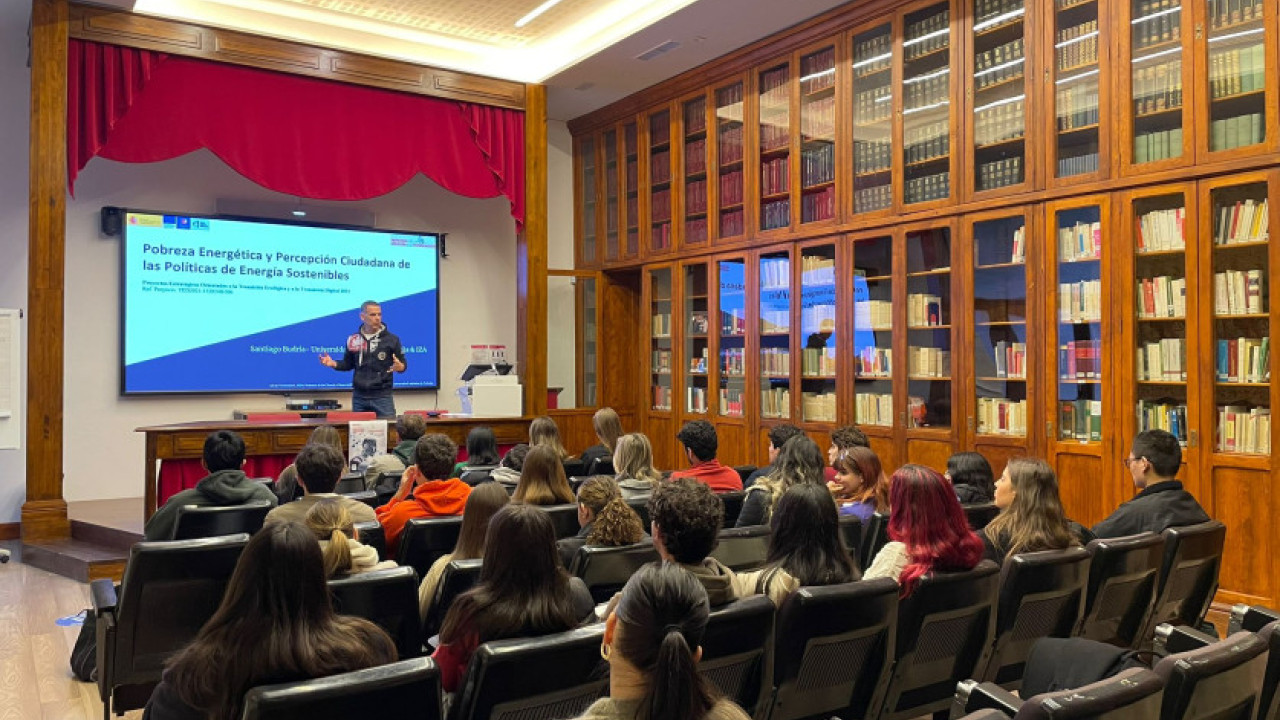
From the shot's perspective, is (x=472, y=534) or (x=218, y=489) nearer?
(x=472, y=534)

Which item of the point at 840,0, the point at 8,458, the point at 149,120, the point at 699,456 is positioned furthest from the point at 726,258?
the point at 8,458

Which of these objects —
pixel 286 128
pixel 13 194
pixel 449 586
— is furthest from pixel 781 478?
pixel 13 194

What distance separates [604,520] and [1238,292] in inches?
149

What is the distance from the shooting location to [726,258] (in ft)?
25.6

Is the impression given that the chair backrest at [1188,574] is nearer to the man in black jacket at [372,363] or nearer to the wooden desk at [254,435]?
the wooden desk at [254,435]

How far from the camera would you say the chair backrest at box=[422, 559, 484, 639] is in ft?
8.23

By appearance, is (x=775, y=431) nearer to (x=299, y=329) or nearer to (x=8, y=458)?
(x=299, y=329)

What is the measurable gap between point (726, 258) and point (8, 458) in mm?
5856

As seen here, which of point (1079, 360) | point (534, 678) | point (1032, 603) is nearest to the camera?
point (534, 678)

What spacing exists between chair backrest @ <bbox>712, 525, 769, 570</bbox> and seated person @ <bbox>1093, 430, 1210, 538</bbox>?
1.36 metres

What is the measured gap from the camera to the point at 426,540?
10.8 ft

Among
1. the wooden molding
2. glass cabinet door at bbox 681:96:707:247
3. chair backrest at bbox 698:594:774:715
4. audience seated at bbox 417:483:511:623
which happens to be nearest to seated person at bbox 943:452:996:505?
chair backrest at bbox 698:594:774:715

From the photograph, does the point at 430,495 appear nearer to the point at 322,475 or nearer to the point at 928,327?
Answer: the point at 322,475

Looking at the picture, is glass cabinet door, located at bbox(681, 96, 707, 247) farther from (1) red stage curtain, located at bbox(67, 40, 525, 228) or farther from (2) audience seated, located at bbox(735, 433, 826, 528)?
(2) audience seated, located at bbox(735, 433, 826, 528)
